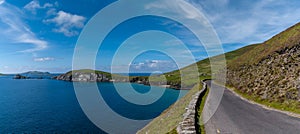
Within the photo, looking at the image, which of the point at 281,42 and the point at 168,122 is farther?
the point at 281,42

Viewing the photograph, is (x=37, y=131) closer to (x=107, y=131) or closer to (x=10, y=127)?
(x=10, y=127)

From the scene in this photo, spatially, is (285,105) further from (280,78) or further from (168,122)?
(168,122)

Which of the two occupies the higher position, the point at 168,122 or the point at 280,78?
the point at 280,78

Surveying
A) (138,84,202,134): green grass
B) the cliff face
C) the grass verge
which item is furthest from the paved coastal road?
the cliff face

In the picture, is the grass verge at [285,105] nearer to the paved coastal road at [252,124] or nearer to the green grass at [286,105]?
the green grass at [286,105]

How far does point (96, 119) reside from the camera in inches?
1850

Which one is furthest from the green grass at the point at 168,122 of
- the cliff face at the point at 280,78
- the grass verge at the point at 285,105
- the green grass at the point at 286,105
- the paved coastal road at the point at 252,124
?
the cliff face at the point at 280,78

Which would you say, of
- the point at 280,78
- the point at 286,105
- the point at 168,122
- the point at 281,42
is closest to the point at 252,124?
the point at 168,122

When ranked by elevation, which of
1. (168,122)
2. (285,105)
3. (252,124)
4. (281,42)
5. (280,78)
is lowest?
(168,122)

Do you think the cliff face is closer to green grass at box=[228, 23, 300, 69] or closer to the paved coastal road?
green grass at box=[228, 23, 300, 69]

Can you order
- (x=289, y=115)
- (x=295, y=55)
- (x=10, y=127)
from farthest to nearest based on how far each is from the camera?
(x=10, y=127) → (x=295, y=55) → (x=289, y=115)

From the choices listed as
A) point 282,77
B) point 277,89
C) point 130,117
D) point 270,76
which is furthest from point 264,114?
point 130,117

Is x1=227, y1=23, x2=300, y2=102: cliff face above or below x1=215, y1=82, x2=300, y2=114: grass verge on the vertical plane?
above

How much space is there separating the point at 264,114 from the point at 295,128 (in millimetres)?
5087
